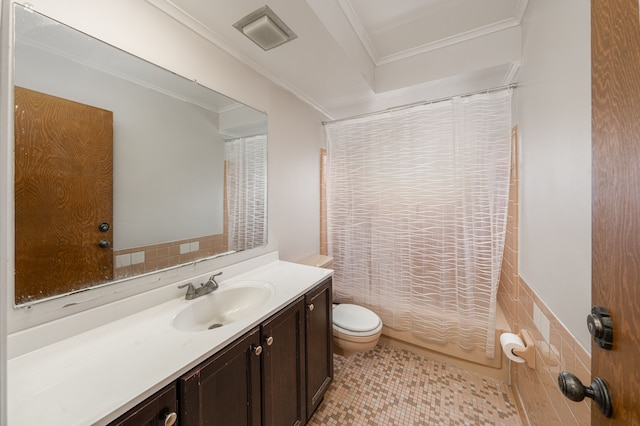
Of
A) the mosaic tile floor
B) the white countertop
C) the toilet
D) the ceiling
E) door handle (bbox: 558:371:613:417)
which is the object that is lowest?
the mosaic tile floor

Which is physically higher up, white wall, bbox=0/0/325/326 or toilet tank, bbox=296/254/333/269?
white wall, bbox=0/0/325/326

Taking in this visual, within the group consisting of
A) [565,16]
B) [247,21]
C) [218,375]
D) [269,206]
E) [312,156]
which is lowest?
[218,375]

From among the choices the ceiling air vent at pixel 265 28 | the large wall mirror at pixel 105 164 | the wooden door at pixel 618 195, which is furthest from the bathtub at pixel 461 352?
the ceiling air vent at pixel 265 28

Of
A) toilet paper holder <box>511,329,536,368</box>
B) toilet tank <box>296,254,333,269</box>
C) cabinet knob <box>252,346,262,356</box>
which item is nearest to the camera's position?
cabinet knob <box>252,346,262,356</box>

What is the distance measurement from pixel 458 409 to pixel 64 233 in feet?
7.66

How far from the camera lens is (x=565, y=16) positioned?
88cm

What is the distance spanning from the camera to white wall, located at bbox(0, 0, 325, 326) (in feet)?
2.66

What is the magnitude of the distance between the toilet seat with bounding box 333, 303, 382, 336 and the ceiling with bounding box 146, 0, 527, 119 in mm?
1915

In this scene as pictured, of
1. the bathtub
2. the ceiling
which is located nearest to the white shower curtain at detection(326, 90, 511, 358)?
the bathtub

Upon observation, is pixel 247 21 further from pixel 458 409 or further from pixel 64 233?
pixel 458 409

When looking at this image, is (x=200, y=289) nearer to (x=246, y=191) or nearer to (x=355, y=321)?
(x=246, y=191)

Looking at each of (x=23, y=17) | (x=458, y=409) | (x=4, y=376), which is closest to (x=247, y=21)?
(x=23, y=17)

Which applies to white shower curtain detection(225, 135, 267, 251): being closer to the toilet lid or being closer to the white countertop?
the white countertop

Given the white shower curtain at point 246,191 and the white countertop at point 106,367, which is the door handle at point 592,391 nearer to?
the white countertop at point 106,367
